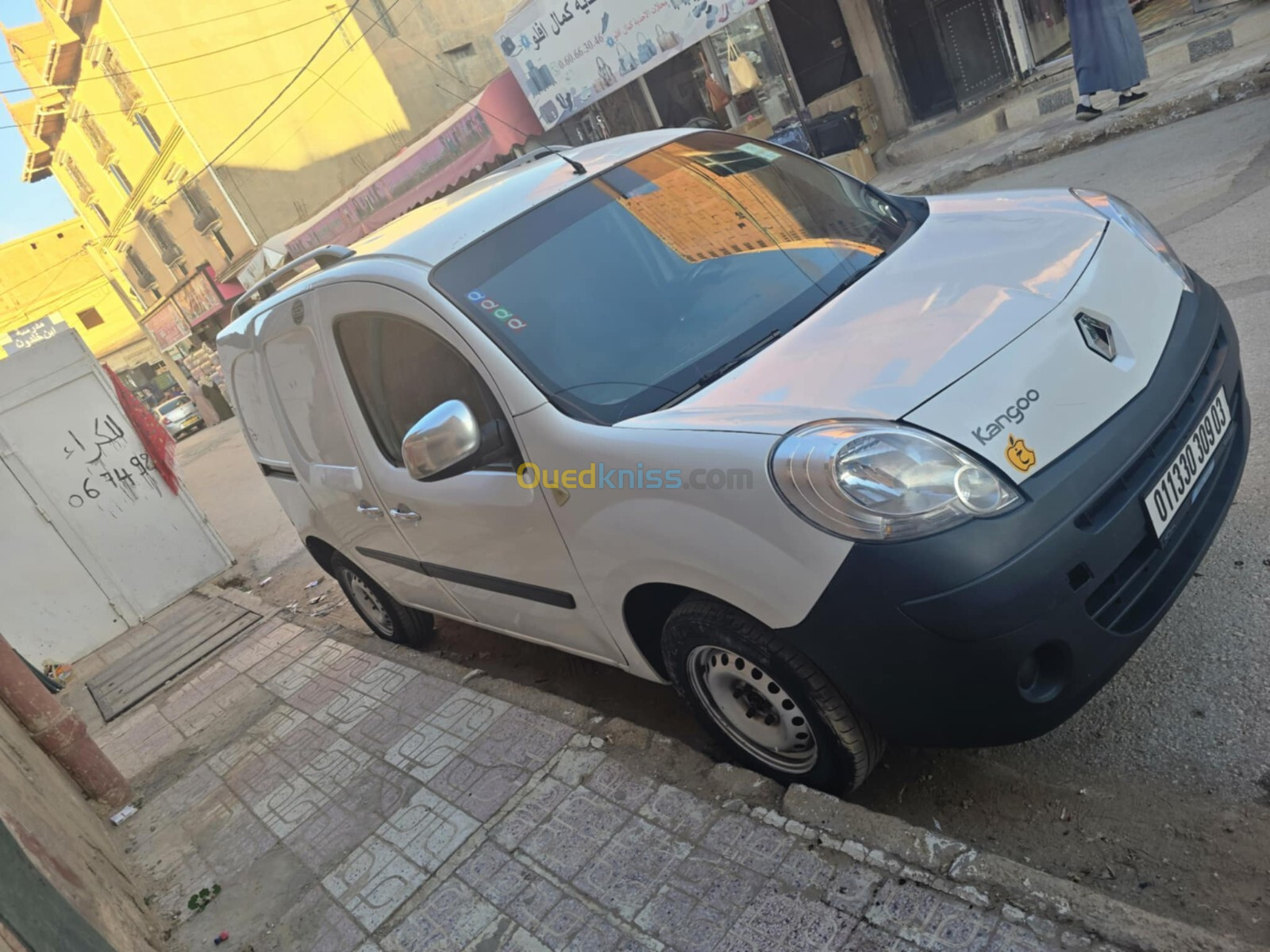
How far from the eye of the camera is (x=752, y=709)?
2.69 meters

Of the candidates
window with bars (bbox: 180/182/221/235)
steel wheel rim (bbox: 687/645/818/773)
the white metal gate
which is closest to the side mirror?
steel wheel rim (bbox: 687/645/818/773)

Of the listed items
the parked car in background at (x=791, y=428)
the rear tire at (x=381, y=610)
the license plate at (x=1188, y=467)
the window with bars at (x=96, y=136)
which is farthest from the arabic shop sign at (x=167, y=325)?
the license plate at (x=1188, y=467)

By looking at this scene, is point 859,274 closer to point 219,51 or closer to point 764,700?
point 764,700

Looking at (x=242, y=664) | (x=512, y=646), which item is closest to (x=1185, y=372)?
(x=512, y=646)

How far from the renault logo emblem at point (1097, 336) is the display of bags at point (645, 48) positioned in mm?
13310

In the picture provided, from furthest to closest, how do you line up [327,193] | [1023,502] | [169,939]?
1. [327,193]
2. [169,939]
3. [1023,502]

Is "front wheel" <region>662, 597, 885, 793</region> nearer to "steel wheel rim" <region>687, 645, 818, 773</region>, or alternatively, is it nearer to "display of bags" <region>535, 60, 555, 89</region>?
"steel wheel rim" <region>687, 645, 818, 773</region>

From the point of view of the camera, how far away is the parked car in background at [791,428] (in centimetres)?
207

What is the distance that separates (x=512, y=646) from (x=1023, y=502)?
10.5ft

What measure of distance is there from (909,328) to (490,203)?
1.71 m

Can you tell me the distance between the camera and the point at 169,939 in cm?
321

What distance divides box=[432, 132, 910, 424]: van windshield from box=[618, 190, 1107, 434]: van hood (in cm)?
15

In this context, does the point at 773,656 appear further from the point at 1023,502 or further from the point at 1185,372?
the point at 1185,372

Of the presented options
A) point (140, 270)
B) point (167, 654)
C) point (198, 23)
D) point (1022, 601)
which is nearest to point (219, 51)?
point (198, 23)
